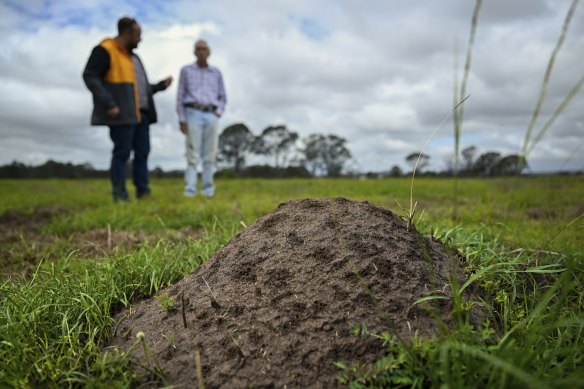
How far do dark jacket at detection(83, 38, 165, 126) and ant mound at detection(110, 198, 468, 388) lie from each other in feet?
17.5

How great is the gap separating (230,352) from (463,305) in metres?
1.00

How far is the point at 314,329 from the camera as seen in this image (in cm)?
170

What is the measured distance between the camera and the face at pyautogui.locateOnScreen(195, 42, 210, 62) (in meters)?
8.44

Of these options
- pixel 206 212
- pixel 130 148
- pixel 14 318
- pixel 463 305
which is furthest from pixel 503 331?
pixel 130 148

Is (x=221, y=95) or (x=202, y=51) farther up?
(x=202, y=51)

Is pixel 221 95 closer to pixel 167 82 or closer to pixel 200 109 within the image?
pixel 200 109

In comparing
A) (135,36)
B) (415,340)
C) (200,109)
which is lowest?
(415,340)

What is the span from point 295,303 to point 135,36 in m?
6.63

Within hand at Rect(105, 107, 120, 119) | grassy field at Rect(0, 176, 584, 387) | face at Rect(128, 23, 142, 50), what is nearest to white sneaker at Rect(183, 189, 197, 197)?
hand at Rect(105, 107, 120, 119)

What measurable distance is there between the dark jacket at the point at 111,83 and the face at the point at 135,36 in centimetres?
16

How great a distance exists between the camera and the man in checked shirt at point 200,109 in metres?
8.45

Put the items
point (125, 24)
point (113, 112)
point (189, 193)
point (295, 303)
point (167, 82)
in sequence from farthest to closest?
point (189, 193) < point (167, 82) < point (125, 24) < point (113, 112) < point (295, 303)

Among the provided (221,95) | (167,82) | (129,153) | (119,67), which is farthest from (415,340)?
(221,95)

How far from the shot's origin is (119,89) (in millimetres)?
6957
